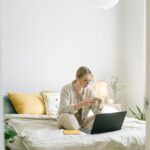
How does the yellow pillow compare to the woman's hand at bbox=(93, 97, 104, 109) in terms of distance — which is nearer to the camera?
the woman's hand at bbox=(93, 97, 104, 109)

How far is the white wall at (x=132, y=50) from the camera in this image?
4.82 m

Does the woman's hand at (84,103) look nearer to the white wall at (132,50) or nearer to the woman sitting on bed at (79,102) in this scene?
the woman sitting on bed at (79,102)

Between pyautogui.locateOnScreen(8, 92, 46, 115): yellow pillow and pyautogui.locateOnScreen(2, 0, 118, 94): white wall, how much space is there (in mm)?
303

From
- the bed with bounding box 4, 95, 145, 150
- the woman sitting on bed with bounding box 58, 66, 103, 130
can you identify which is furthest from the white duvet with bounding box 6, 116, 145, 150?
the woman sitting on bed with bounding box 58, 66, 103, 130

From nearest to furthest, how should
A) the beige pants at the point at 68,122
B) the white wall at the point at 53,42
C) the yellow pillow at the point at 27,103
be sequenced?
the beige pants at the point at 68,122
the yellow pillow at the point at 27,103
the white wall at the point at 53,42

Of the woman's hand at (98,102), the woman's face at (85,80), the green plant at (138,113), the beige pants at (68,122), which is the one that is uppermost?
the woman's face at (85,80)

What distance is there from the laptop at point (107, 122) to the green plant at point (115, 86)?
215cm

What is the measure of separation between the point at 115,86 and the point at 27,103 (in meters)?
1.69

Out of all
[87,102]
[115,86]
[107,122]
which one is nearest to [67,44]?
[115,86]

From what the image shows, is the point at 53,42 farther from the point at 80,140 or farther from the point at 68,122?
the point at 80,140

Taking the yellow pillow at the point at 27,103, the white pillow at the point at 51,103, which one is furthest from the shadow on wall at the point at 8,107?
the white pillow at the point at 51,103

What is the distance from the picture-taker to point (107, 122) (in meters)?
2.62

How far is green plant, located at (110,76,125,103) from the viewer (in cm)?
488

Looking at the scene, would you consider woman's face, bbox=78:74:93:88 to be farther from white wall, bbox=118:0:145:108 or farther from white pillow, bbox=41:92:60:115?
white wall, bbox=118:0:145:108
